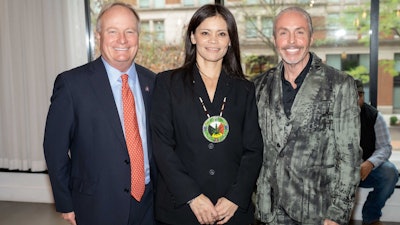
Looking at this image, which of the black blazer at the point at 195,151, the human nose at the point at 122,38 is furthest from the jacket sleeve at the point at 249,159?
the human nose at the point at 122,38

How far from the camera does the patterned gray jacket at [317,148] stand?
1.90 metres

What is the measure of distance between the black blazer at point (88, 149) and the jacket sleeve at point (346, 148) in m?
1.01

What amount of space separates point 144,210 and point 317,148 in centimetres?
93

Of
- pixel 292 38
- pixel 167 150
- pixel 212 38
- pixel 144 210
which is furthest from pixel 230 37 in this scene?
pixel 144 210

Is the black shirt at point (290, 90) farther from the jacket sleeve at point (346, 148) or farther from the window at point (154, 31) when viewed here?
the window at point (154, 31)

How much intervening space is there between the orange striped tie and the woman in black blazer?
123 millimetres

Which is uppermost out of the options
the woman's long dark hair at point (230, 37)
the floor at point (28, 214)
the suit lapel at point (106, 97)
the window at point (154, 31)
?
the window at point (154, 31)

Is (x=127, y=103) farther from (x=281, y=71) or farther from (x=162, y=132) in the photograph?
(x=281, y=71)

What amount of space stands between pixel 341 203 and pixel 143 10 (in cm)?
379

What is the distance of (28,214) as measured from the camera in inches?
177

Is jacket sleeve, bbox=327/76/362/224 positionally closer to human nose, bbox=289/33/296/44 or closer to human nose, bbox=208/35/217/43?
human nose, bbox=289/33/296/44

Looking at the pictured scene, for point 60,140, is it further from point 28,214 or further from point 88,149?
point 28,214

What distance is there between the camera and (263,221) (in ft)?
6.72

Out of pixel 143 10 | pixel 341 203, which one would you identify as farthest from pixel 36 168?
pixel 341 203
